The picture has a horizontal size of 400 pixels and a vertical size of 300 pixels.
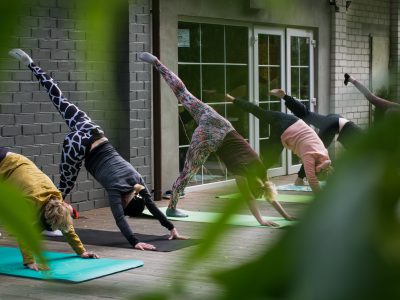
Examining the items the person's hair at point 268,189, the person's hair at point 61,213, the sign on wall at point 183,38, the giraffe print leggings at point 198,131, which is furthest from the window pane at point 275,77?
the person's hair at point 268,189

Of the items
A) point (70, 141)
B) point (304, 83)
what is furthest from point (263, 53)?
point (70, 141)

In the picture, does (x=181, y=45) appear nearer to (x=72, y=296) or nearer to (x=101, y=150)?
(x=101, y=150)

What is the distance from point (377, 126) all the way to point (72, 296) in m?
0.15

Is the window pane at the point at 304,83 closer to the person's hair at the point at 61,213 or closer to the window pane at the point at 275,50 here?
the window pane at the point at 275,50

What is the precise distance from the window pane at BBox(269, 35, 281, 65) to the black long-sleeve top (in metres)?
4.62

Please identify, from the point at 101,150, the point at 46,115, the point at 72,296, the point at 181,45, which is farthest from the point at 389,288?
the point at 181,45

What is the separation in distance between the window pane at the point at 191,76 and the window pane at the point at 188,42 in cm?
10

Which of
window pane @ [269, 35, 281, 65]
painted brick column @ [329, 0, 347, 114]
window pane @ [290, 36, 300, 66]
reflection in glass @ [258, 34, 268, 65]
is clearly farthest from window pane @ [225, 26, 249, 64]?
window pane @ [290, 36, 300, 66]

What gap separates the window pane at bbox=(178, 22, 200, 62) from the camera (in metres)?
9.52

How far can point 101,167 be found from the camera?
7.23 metres

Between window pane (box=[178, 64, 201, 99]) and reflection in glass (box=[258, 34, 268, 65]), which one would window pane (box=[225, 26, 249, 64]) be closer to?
window pane (box=[178, 64, 201, 99])

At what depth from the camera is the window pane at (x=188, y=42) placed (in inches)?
375

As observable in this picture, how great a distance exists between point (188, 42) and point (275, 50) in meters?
2.26

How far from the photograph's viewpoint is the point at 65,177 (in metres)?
7.50
